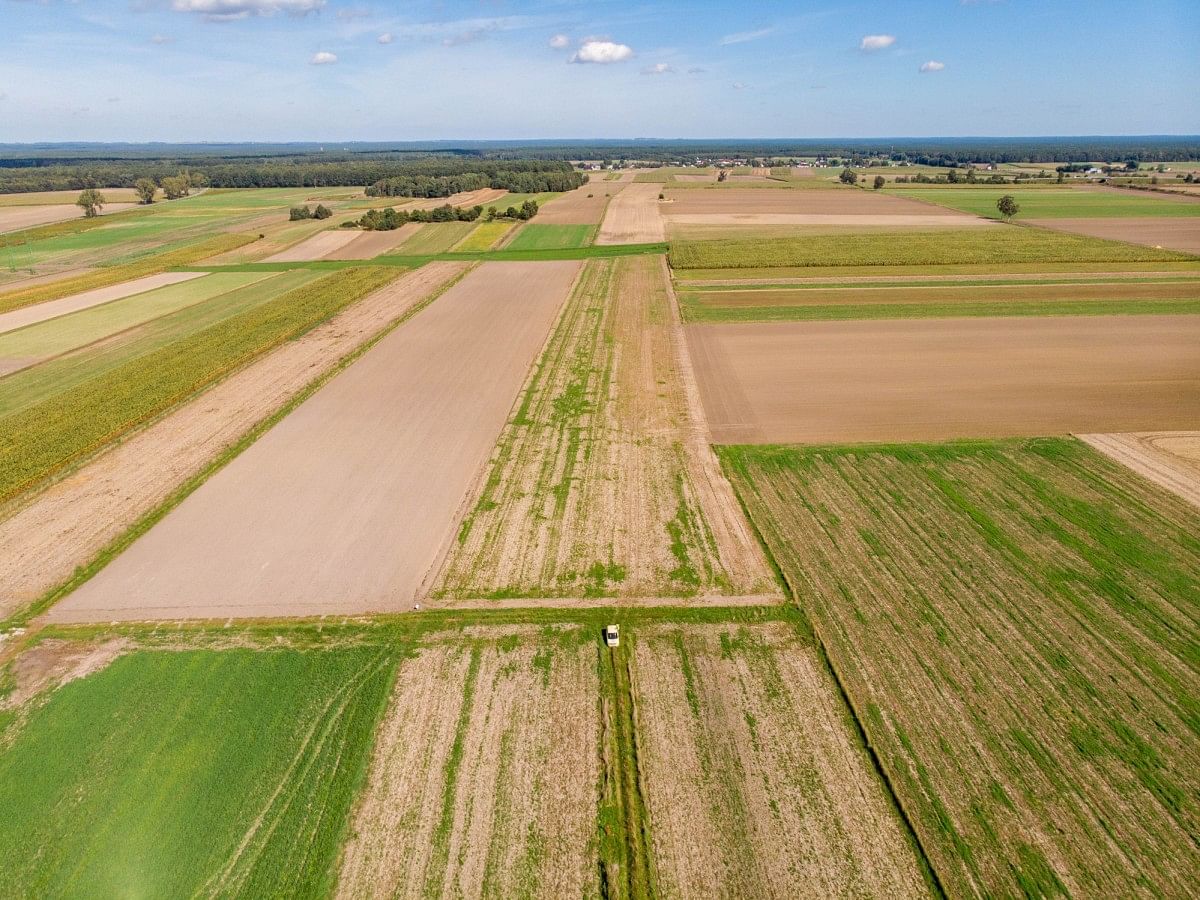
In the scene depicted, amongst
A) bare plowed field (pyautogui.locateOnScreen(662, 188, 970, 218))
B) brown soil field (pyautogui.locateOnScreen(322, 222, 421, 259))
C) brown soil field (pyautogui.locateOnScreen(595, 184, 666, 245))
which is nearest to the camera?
brown soil field (pyautogui.locateOnScreen(322, 222, 421, 259))

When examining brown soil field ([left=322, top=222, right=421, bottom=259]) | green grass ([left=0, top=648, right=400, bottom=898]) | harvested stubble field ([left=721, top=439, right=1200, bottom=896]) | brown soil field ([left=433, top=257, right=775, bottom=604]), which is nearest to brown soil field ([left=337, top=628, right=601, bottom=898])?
green grass ([left=0, top=648, right=400, bottom=898])

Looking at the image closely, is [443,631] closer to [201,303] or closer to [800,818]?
[800,818]

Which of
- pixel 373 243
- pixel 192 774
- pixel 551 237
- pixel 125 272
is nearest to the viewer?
pixel 192 774

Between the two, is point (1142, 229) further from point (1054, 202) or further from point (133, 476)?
point (133, 476)

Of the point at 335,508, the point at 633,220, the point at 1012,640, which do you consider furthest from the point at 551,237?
the point at 1012,640

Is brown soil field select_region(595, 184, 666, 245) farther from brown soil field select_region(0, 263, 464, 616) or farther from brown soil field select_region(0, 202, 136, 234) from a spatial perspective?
brown soil field select_region(0, 202, 136, 234)

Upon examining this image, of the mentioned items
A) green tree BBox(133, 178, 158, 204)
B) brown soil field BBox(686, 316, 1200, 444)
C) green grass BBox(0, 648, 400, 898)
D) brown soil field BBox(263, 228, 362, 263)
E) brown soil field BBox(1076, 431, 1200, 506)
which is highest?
green tree BBox(133, 178, 158, 204)

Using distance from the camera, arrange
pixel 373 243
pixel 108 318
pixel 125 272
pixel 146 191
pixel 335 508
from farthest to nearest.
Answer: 1. pixel 146 191
2. pixel 373 243
3. pixel 125 272
4. pixel 108 318
5. pixel 335 508
